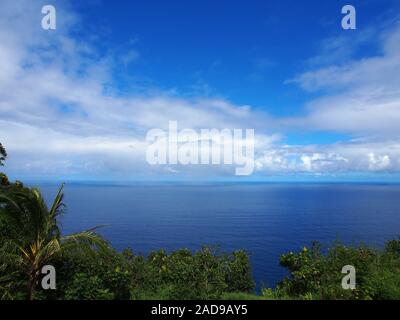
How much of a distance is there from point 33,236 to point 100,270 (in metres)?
2.40

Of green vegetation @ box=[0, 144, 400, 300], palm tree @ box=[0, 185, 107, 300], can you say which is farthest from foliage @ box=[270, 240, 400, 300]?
palm tree @ box=[0, 185, 107, 300]

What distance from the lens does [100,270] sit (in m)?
11.1

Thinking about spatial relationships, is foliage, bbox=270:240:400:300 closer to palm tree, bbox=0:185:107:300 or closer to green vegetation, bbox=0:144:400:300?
green vegetation, bbox=0:144:400:300

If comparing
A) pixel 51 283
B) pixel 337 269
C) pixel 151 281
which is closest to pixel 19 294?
pixel 51 283

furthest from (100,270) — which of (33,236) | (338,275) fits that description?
(338,275)

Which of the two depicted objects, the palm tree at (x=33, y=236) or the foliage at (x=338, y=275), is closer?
the foliage at (x=338, y=275)

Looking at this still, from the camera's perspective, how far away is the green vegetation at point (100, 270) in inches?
379

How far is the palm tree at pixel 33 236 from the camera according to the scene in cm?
979

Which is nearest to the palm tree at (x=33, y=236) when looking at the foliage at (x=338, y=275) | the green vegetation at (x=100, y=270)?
the green vegetation at (x=100, y=270)

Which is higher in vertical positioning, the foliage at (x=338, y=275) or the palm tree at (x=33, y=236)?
the palm tree at (x=33, y=236)

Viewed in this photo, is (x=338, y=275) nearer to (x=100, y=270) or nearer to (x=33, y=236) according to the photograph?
(x=100, y=270)

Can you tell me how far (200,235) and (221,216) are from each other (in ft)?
102

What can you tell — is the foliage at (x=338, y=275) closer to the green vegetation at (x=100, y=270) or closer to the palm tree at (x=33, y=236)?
the green vegetation at (x=100, y=270)

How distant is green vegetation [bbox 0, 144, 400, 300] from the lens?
31.6ft
